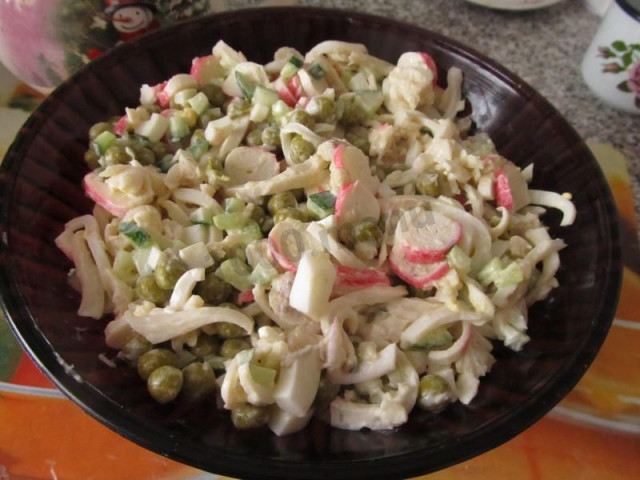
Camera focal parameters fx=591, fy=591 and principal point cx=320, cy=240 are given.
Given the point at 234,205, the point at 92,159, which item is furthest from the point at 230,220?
the point at 92,159

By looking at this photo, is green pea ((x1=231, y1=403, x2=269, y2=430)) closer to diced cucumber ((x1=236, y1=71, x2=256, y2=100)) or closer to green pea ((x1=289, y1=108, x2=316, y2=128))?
green pea ((x1=289, y1=108, x2=316, y2=128))

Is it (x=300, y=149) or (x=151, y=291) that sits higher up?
(x=300, y=149)

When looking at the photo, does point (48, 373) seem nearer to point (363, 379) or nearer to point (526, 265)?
point (363, 379)

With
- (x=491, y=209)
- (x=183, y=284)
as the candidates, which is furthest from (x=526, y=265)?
(x=183, y=284)

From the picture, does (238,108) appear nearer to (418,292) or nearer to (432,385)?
(418,292)

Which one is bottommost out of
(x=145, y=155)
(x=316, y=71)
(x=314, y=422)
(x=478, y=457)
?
(x=478, y=457)

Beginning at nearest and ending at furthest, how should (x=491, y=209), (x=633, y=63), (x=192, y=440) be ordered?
(x=192, y=440) → (x=491, y=209) → (x=633, y=63)
